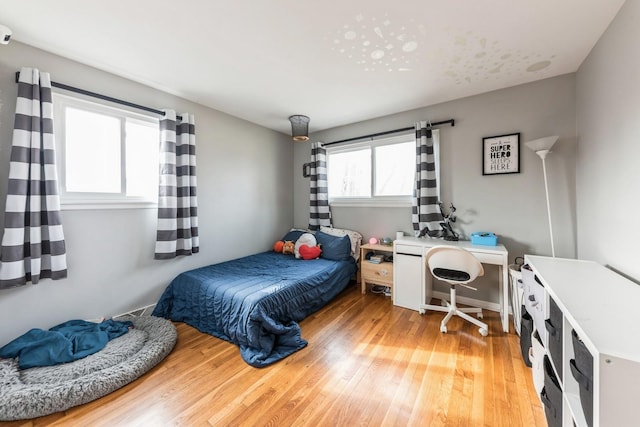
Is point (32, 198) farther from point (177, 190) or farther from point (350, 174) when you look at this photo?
point (350, 174)

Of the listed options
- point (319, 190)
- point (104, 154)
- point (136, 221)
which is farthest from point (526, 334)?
point (104, 154)

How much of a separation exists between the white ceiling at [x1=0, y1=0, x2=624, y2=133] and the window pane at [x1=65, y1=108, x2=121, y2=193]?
329mm

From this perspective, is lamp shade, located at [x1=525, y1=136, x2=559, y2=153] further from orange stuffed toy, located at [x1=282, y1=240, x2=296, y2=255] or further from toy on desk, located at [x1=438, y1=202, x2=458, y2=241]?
orange stuffed toy, located at [x1=282, y1=240, x2=296, y2=255]

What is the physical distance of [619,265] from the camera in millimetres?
1553

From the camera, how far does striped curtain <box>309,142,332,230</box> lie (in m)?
3.80

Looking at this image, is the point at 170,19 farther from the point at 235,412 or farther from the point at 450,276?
the point at 450,276

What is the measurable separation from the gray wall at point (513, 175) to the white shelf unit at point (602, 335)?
3.56 ft

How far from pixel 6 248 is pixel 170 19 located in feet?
6.42

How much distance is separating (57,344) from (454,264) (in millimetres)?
3173

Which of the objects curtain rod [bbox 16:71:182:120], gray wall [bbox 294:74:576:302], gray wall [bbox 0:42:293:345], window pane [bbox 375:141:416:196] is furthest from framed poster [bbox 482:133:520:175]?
curtain rod [bbox 16:71:182:120]

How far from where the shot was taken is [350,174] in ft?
12.4

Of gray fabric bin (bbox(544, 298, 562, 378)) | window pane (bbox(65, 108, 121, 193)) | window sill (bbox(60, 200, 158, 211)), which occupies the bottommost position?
gray fabric bin (bbox(544, 298, 562, 378))

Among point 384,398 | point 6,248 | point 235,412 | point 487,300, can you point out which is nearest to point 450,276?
point 487,300

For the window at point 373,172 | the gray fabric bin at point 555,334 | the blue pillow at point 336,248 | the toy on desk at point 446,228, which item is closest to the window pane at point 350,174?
the window at point 373,172
